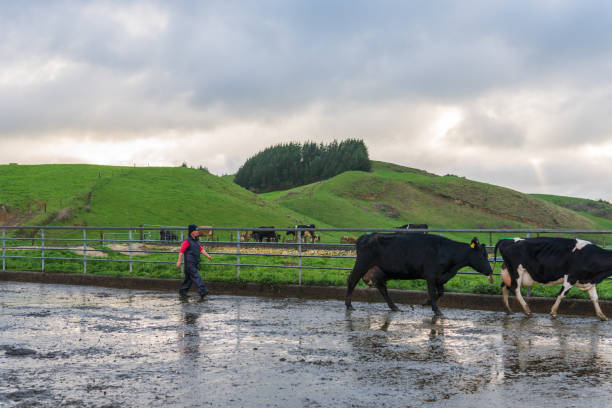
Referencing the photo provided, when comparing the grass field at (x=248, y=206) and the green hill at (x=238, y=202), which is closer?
the grass field at (x=248, y=206)

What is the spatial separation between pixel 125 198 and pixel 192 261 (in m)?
58.6

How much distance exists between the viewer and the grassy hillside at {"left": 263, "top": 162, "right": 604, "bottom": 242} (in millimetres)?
108250

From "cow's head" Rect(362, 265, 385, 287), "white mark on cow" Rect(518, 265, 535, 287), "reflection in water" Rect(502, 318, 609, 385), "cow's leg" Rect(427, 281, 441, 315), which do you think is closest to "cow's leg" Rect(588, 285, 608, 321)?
"reflection in water" Rect(502, 318, 609, 385)

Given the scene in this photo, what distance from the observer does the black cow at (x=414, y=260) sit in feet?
36.1

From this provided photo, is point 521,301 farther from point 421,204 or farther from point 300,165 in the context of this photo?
point 300,165

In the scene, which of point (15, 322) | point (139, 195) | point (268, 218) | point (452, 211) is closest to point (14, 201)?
point (139, 195)

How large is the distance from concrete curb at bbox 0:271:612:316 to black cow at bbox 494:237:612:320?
0.59 meters

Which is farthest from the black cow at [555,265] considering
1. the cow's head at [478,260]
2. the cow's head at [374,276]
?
the cow's head at [374,276]

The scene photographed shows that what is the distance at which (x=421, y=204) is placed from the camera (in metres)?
122

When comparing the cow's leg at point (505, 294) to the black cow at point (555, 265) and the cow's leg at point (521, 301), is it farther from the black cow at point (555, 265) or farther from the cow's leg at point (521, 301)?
the cow's leg at point (521, 301)

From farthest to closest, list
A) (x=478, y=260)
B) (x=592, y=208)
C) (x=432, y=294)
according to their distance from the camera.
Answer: (x=592, y=208), (x=478, y=260), (x=432, y=294)

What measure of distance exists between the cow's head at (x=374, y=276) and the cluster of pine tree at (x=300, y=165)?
151m

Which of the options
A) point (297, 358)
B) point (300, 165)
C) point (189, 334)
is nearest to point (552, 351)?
point (297, 358)

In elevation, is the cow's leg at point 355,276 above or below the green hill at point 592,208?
below
